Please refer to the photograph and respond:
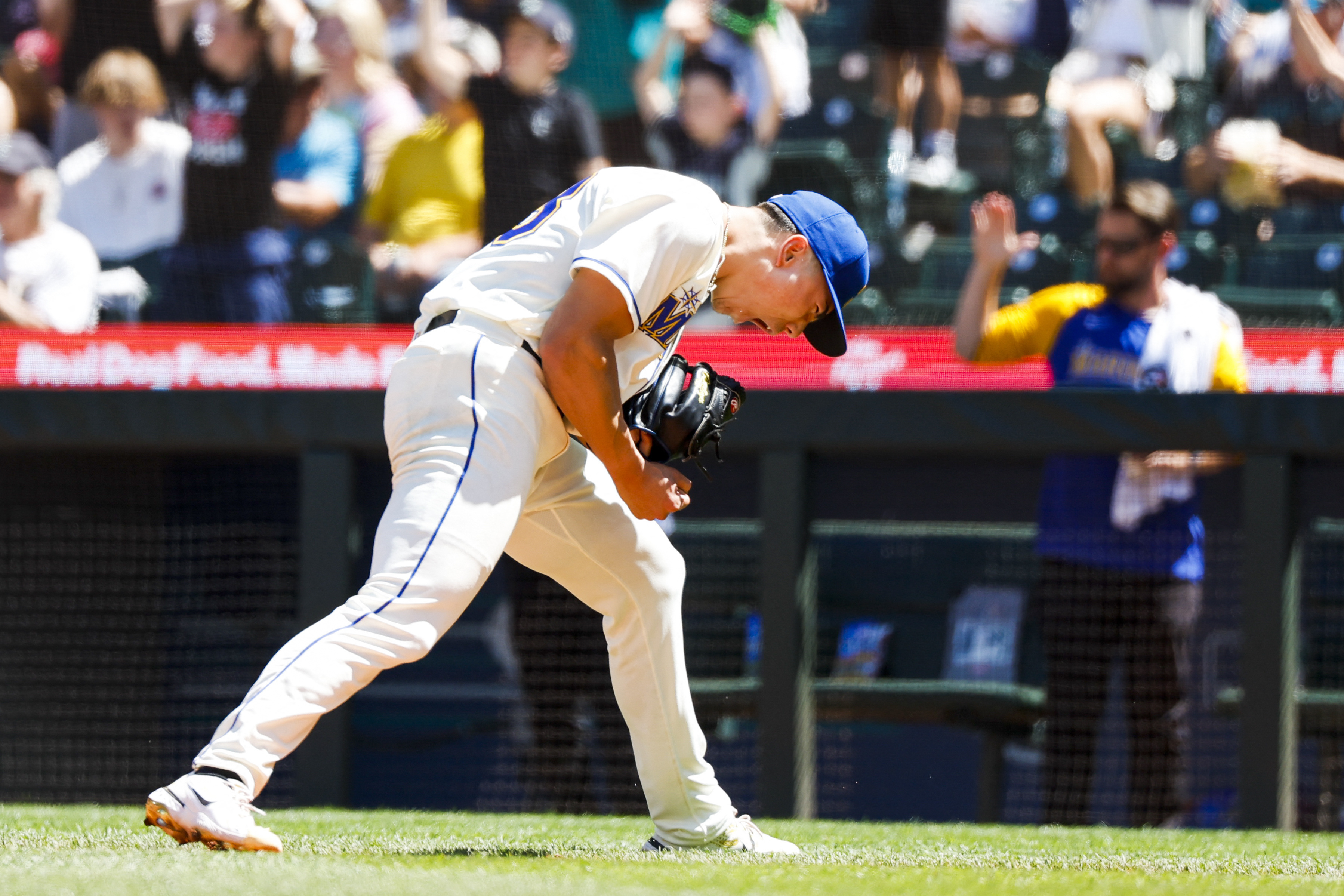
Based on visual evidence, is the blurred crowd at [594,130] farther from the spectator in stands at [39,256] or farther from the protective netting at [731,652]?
the protective netting at [731,652]

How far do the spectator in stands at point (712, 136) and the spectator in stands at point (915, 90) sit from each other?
1.80ft

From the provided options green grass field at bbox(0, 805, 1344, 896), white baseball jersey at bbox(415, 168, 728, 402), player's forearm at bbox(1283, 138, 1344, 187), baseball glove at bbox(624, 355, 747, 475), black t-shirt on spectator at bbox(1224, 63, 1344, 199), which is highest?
black t-shirt on spectator at bbox(1224, 63, 1344, 199)

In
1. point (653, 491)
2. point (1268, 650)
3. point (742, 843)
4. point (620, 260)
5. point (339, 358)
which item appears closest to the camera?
point (620, 260)

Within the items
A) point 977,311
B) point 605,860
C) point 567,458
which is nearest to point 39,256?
point 977,311

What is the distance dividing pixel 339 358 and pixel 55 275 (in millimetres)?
1474

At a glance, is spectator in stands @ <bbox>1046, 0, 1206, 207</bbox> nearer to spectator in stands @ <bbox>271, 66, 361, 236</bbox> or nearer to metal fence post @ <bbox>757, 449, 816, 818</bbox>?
metal fence post @ <bbox>757, 449, 816, 818</bbox>

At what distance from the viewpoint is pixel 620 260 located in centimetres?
252

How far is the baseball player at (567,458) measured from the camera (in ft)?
8.09

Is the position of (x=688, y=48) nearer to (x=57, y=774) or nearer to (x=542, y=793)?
(x=542, y=793)

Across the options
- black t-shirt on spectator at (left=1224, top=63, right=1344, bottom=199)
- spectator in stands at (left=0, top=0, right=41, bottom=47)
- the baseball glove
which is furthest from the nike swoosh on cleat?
spectator in stands at (left=0, top=0, right=41, bottom=47)

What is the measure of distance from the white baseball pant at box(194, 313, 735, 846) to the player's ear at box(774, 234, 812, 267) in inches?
20.0

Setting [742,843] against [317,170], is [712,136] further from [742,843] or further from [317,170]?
[742,843]

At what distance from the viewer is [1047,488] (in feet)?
15.2

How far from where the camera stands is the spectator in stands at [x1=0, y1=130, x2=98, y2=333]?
6020mm
